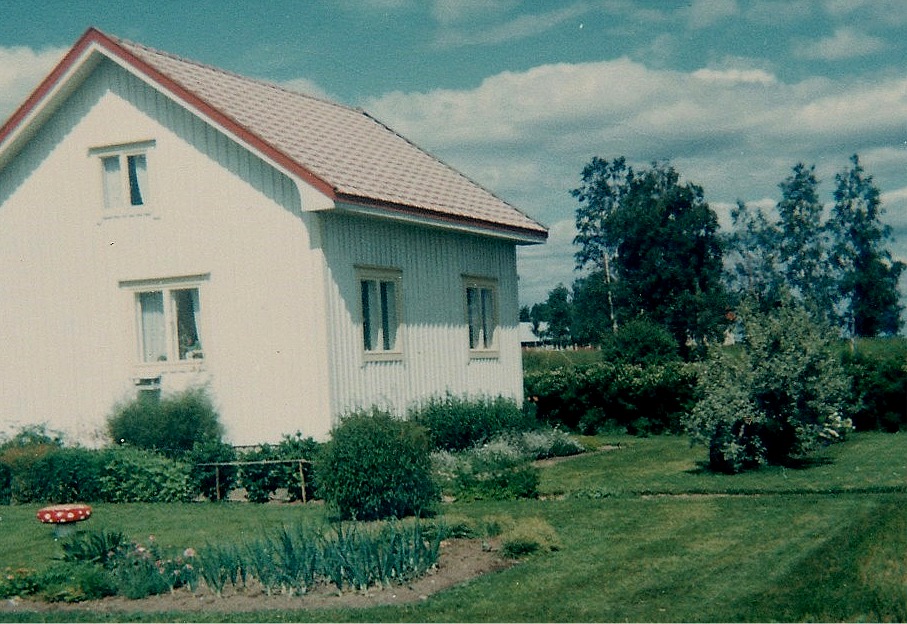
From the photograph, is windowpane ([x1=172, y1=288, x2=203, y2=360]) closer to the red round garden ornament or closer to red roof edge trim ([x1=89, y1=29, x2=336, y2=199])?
red roof edge trim ([x1=89, y1=29, x2=336, y2=199])

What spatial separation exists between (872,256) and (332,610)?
193 ft

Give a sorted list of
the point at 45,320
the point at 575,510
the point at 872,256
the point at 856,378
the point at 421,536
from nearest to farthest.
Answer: the point at 421,536
the point at 575,510
the point at 45,320
the point at 856,378
the point at 872,256

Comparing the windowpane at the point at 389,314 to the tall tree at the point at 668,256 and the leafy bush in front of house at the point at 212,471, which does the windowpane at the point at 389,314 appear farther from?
the tall tree at the point at 668,256

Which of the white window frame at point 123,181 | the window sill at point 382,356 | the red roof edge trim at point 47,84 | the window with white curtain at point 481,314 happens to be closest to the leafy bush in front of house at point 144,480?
the window sill at point 382,356

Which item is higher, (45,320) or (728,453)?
(45,320)

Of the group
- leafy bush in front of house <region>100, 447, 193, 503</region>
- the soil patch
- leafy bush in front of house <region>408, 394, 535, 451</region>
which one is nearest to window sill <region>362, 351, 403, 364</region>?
leafy bush in front of house <region>408, 394, 535, 451</region>

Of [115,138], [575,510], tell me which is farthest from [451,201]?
[575,510]

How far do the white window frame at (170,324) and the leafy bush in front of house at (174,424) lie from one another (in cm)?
63

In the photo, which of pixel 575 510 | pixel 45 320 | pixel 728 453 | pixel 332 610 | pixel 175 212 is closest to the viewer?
pixel 332 610

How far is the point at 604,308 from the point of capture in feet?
207

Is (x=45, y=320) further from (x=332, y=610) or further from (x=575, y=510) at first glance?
(x=332, y=610)

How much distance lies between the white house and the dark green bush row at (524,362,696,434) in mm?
4576

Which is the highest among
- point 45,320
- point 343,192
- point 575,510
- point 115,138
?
point 115,138

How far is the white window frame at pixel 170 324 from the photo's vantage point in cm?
1761
